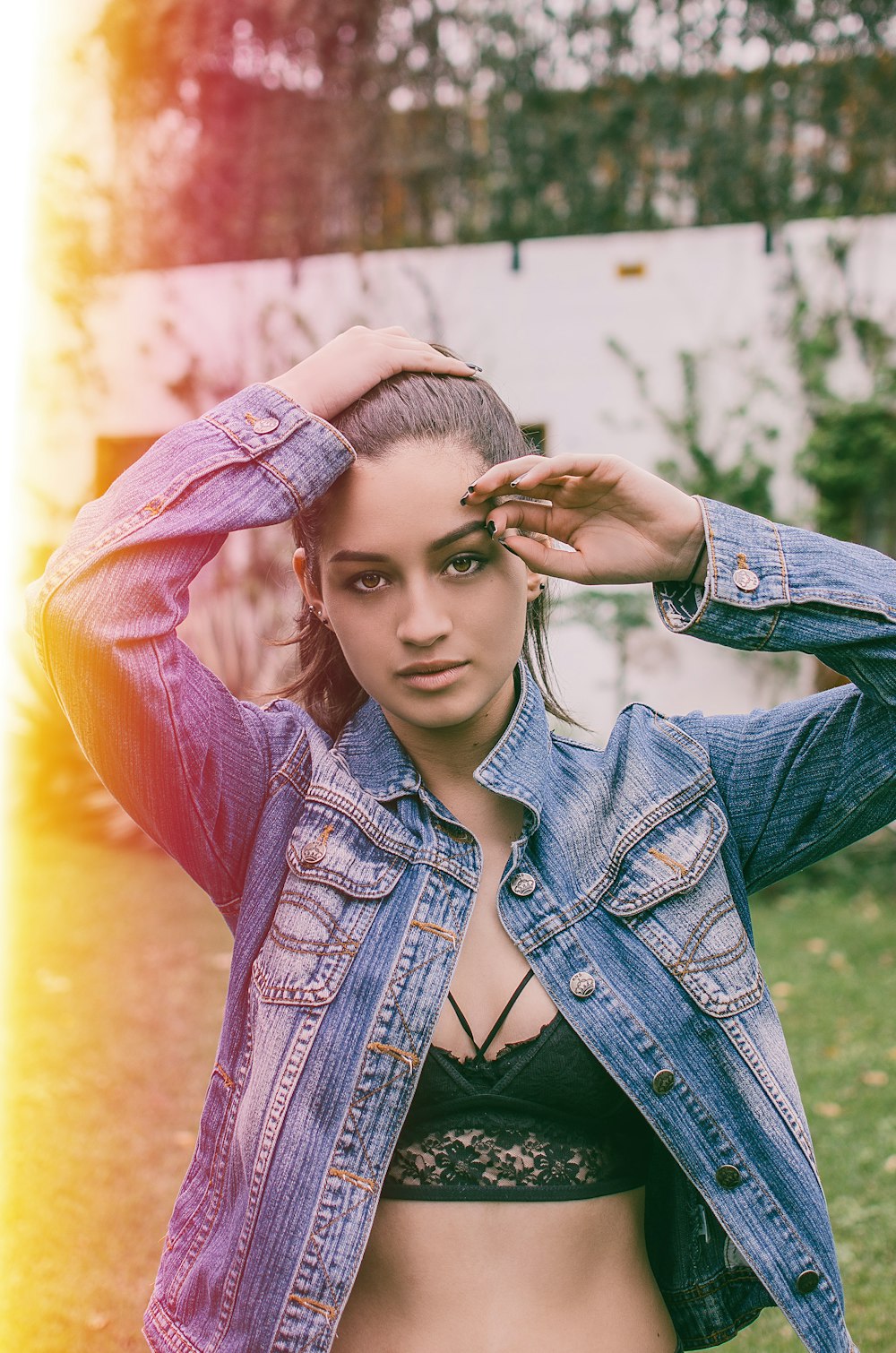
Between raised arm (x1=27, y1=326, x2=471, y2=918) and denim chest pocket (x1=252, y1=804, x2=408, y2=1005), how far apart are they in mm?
125

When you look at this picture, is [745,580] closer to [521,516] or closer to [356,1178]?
[521,516]

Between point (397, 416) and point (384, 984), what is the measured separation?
2.54 feet

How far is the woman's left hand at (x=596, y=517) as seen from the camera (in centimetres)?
166

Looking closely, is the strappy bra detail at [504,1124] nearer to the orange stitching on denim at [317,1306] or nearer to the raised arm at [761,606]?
the orange stitching on denim at [317,1306]

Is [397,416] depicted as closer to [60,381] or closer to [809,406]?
[809,406]

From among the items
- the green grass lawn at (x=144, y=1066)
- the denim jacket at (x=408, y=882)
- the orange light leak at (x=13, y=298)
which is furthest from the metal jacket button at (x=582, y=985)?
the orange light leak at (x=13, y=298)

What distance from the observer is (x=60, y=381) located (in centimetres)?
917

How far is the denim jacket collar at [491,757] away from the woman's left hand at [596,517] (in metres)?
0.24

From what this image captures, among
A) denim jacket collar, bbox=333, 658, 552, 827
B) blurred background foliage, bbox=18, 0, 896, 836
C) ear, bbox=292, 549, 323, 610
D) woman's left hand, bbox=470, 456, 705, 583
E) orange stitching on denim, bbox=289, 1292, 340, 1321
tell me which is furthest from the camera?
blurred background foliage, bbox=18, 0, 896, 836

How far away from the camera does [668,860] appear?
5.56 feet

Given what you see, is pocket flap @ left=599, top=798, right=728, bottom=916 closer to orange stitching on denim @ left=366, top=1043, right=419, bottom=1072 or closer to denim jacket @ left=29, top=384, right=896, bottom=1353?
denim jacket @ left=29, top=384, right=896, bottom=1353

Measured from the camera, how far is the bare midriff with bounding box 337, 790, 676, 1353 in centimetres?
159

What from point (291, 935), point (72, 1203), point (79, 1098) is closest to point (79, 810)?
point (79, 1098)

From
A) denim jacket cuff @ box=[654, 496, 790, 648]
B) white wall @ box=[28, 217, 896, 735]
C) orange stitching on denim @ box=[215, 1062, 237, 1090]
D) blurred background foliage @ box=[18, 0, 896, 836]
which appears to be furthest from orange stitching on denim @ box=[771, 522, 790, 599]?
white wall @ box=[28, 217, 896, 735]
